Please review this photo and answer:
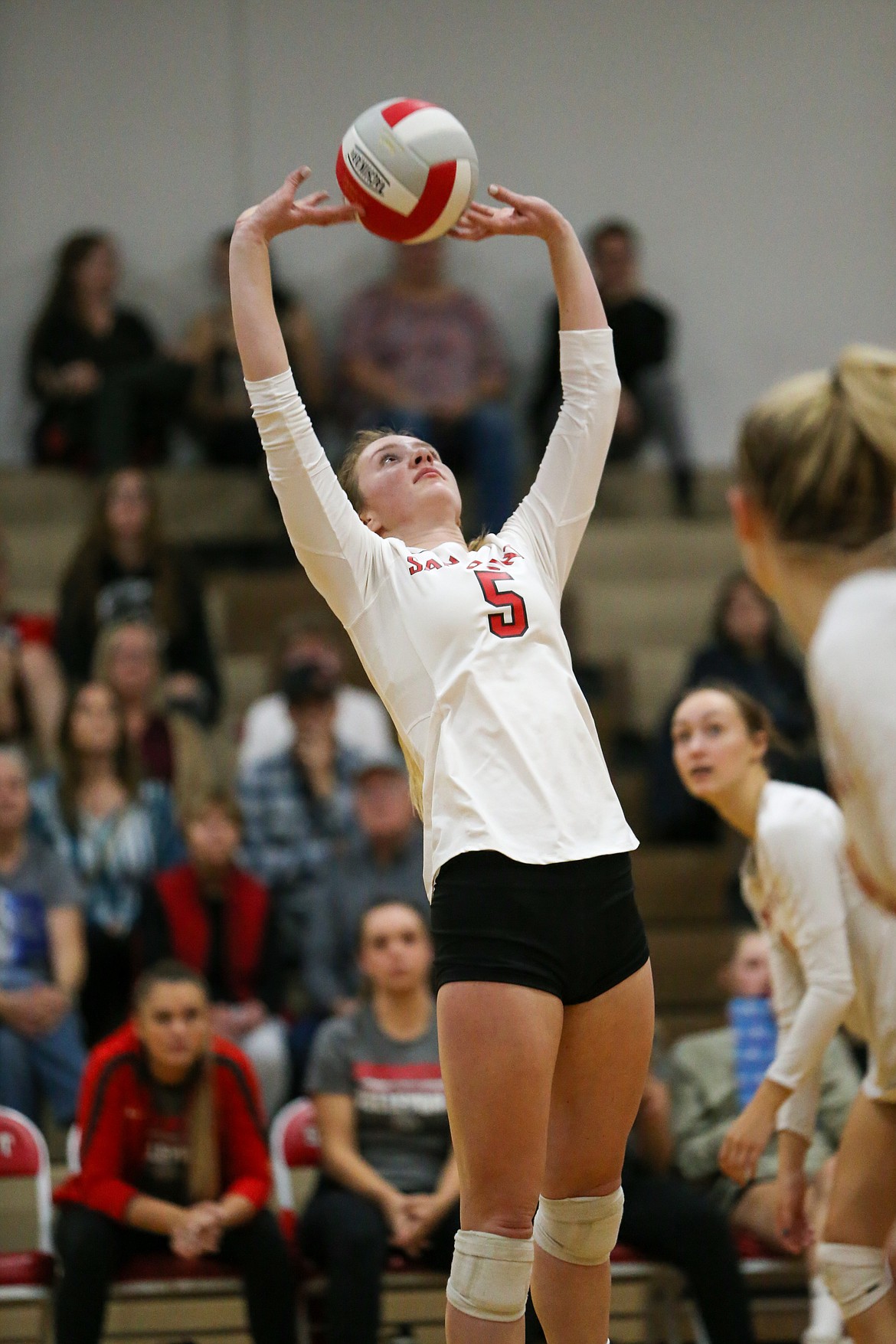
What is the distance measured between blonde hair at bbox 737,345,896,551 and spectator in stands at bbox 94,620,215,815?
15.3 ft

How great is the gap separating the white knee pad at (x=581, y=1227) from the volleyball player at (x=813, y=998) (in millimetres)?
541

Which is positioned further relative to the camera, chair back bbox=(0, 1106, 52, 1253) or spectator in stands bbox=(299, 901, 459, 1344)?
chair back bbox=(0, 1106, 52, 1253)

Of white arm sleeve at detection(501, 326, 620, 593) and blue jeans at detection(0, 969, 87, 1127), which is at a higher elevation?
white arm sleeve at detection(501, 326, 620, 593)

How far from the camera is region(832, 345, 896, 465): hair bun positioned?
1.94 metres

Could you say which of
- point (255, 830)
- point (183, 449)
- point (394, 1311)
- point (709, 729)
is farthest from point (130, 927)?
point (183, 449)

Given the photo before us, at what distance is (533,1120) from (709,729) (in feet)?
3.99

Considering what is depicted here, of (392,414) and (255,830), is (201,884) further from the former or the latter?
(392,414)

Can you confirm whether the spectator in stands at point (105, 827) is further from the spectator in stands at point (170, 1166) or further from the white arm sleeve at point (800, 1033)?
the white arm sleeve at point (800, 1033)

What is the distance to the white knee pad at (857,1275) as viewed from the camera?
3119mm

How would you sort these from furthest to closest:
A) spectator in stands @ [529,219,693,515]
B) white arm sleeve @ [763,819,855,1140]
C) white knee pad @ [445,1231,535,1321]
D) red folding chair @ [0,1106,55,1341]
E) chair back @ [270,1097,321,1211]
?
spectator in stands @ [529,219,693,515], chair back @ [270,1097,321,1211], red folding chair @ [0,1106,55,1341], white arm sleeve @ [763,819,855,1140], white knee pad @ [445,1231,535,1321]

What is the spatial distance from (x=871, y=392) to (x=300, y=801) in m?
4.63

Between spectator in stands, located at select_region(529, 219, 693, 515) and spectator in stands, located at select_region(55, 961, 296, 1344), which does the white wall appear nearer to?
spectator in stands, located at select_region(529, 219, 693, 515)

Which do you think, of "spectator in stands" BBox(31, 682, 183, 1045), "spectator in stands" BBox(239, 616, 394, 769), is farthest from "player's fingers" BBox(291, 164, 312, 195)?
"spectator in stands" BBox(239, 616, 394, 769)

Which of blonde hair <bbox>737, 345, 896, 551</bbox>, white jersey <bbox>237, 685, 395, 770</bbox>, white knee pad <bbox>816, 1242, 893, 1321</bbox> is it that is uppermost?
blonde hair <bbox>737, 345, 896, 551</bbox>
